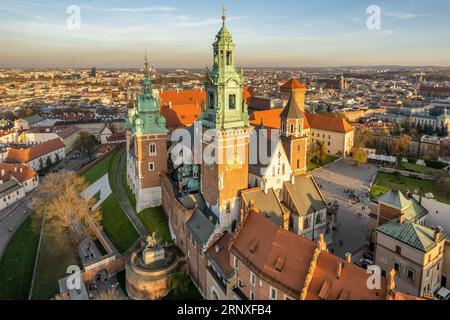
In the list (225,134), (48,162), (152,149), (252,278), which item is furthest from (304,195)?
(48,162)

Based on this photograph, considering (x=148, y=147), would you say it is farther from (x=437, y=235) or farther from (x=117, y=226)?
(x=437, y=235)

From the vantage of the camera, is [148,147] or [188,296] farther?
[148,147]

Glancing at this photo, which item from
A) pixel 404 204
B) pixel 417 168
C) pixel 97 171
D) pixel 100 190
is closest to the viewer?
pixel 404 204

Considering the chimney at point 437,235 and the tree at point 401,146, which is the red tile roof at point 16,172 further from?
the tree at point 401,146

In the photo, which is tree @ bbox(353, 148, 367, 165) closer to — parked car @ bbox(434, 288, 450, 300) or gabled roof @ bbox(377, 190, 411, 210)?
gabled roof @ bbox(377, 190, 411, 210)

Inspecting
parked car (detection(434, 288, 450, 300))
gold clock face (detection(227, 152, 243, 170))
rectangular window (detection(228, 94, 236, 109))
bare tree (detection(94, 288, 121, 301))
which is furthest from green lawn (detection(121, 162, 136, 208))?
parked car (detection(434, 288, 450, 300))

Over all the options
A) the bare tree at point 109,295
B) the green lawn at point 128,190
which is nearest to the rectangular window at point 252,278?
the bare tree at point 109,295
